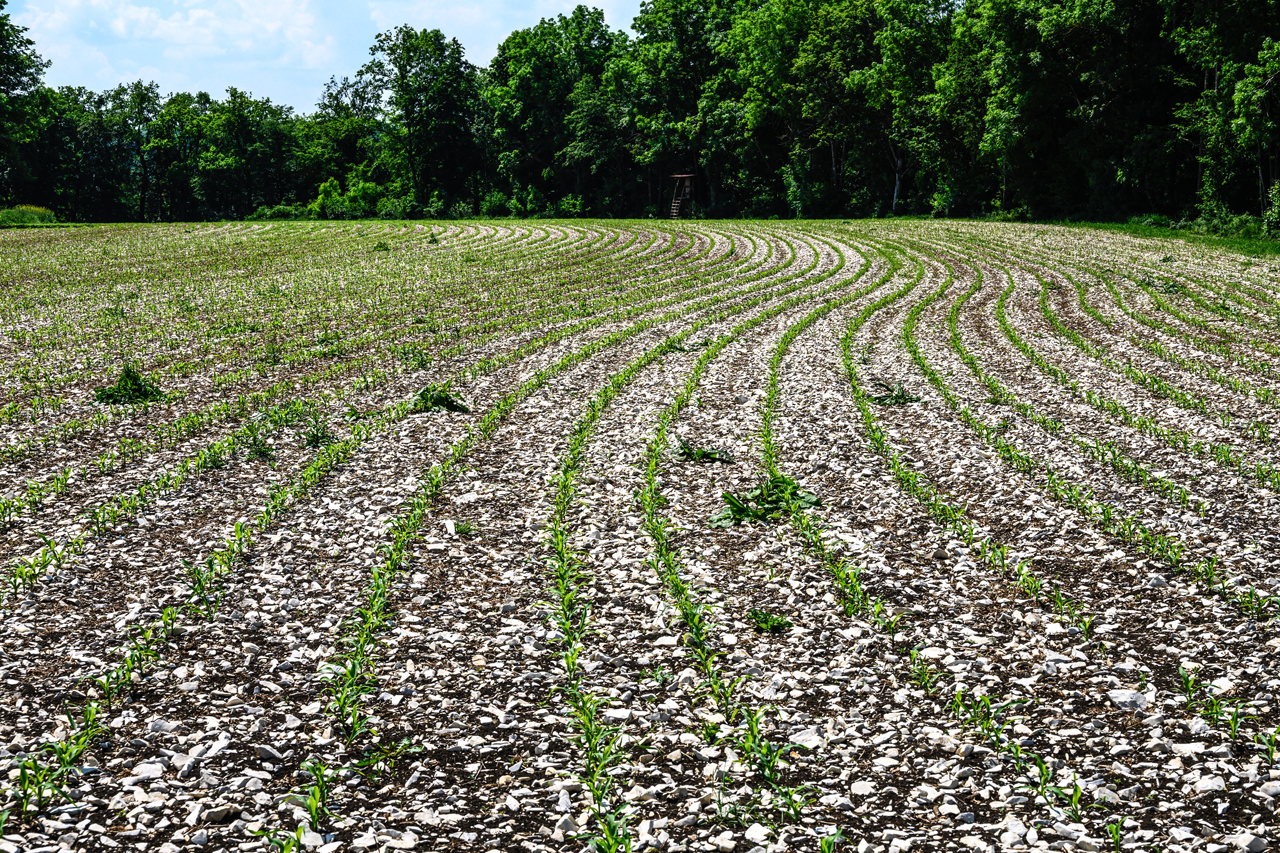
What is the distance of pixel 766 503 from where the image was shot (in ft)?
41.3

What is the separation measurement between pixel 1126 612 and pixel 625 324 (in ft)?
66.4

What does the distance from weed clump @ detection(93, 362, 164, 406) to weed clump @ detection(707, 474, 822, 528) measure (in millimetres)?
13084

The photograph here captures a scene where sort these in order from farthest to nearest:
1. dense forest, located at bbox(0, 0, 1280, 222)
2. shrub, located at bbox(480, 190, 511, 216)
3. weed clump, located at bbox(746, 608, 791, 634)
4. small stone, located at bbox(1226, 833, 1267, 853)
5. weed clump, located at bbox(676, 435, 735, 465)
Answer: shrub, located at bbox(480, 190, 511, 216)
dense forest, located at bbox(0, 0, 1280, 222)
weed clump, located at bbox(676, 435, 735, 465)
weed clump, located at bbox(746, 608, 791, 634)
small stone, located at bbox(1226, 833, 1267, 853)

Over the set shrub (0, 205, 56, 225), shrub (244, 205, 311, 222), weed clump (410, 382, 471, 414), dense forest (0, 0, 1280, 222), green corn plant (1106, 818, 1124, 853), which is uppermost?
dense forest (0, 0, 1280, 222)

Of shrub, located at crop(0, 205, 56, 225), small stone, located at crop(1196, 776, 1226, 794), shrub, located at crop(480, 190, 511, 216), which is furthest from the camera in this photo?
shrub, located at crop(480, 190, 511, 216)

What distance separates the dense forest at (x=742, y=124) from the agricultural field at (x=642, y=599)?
3947cm

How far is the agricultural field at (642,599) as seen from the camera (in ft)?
21.7

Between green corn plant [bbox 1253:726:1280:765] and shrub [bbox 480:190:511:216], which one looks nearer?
green corn plant [bbox 1253:726:1280:765]

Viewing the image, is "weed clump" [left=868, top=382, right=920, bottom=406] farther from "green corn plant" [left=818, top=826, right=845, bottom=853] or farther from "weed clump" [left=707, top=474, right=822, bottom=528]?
"green corn plant" [left=818, top=826, right=845, bottom=853]

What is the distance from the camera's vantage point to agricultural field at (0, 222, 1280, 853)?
6.62m

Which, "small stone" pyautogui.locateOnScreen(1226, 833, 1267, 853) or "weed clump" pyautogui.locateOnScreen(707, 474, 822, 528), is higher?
"weed clump" pyautogui.locateOnScreen(707, 474, 822, 528)

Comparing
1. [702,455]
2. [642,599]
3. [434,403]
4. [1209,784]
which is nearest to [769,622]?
[642,599]

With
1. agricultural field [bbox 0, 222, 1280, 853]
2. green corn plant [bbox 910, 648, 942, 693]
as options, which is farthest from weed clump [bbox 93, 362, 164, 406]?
green corn plant [bbox 910, 648, 942, 693]

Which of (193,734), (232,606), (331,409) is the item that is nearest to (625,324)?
(331,409)
